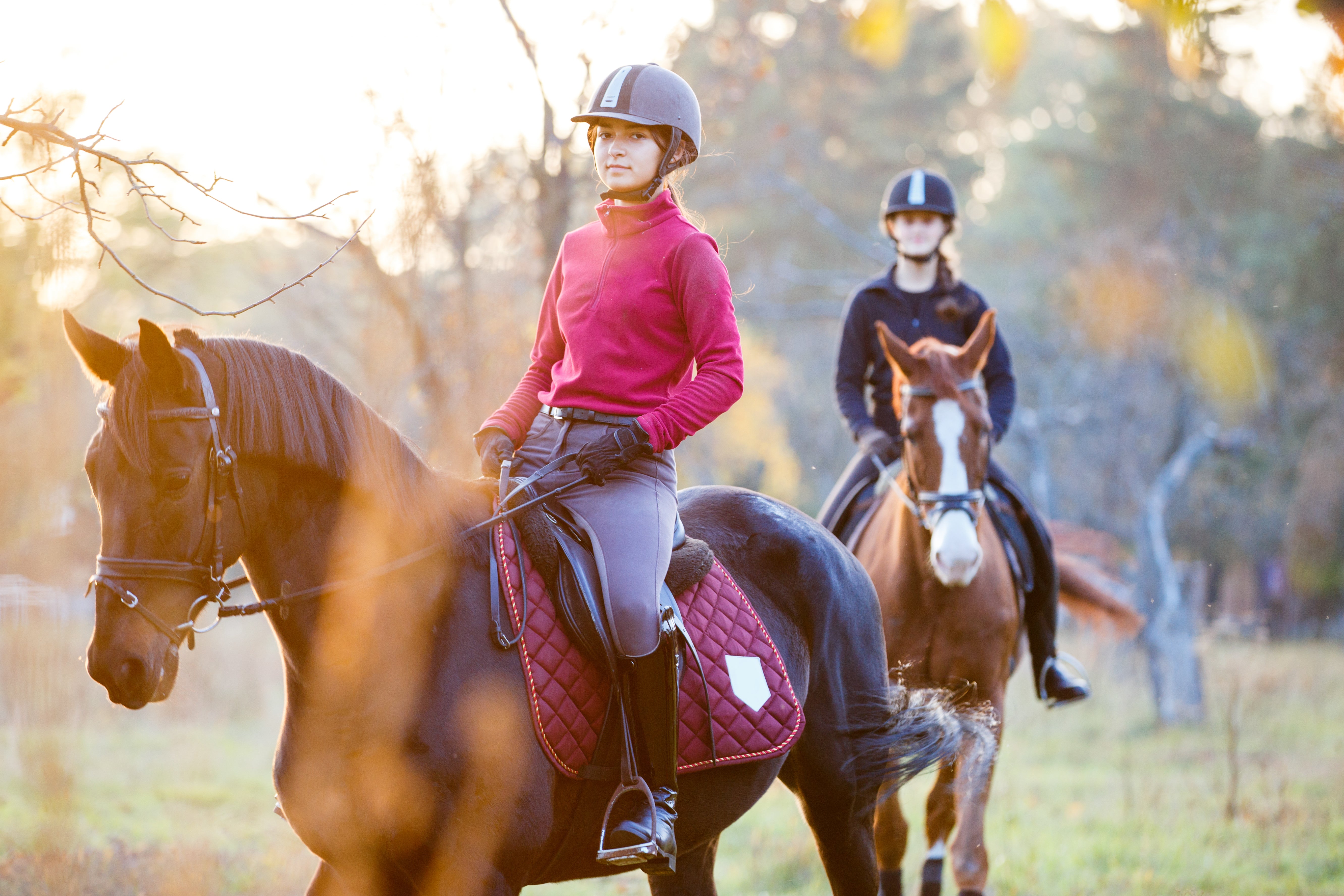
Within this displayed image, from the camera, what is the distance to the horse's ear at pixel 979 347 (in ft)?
17.8

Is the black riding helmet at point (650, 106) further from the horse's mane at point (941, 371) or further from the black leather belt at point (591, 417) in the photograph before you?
the horse's mane at point (941, 371)

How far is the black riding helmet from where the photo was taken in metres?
3.32

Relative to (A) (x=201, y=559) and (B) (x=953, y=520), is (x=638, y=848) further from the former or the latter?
(B) (x=953, y=520)

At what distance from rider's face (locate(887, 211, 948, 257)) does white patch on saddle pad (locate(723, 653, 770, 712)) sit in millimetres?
3463

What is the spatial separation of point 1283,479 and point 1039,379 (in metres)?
5.46

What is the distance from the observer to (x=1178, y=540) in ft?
78.0

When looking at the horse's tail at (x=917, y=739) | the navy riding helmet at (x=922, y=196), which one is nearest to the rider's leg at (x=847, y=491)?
the navy riding helmet at (x=922, y=196)

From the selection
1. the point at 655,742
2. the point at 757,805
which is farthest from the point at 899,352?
the point at 757,805

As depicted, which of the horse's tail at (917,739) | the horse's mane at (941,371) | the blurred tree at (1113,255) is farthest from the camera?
the blurred tree at (1113,255)

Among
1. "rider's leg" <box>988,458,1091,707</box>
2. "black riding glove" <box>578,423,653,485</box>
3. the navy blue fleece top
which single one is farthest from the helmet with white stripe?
"rider's leg" <box>988,458,1091,707</box>

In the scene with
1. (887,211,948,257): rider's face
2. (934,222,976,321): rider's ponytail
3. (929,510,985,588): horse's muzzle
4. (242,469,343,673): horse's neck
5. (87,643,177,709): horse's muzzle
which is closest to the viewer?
(87,643,177,709): horse's muzzle

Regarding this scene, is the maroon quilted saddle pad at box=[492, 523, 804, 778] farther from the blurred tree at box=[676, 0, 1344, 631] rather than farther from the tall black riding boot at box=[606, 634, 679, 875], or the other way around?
the blurred tree at box=[676, 0, 1344, 631]

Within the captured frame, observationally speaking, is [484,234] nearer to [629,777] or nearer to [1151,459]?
[629,777]

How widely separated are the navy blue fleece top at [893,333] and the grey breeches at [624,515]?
2.93m
